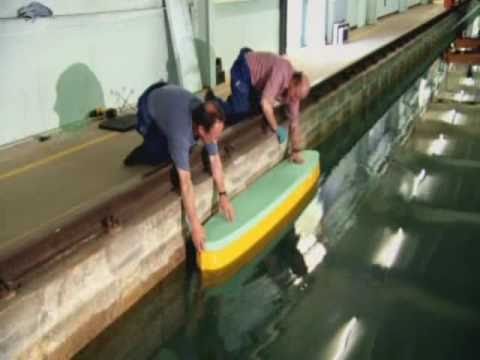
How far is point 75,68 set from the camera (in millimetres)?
6469

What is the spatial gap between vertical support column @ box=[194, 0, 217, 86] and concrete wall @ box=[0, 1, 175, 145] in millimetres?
686

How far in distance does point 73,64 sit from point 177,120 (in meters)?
3.24

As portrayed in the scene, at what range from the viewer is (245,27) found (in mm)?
10250

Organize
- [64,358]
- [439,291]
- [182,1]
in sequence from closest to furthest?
1. [64,358]
2. [439,291]
3. [182,1]

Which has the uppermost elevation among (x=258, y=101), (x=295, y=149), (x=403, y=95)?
(x=258, y=101)

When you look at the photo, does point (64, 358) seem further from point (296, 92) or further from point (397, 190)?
point (397, 190)

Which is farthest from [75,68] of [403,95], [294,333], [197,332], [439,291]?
[403,95]

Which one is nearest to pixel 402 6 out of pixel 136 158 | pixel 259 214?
pixel 136 158

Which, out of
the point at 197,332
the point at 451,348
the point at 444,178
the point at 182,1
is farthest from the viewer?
the point at 182,1

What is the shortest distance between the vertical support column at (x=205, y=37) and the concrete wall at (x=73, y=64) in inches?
27.0

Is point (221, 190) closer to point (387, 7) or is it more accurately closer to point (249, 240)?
point (249, 240)

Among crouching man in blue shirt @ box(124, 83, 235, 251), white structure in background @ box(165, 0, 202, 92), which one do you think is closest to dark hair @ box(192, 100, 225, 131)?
crouching man in blue shirt @ box(124, 83, 235, 251)

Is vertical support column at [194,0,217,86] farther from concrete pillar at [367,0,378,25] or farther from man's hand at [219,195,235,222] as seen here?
concrete pillar at [367,0,378,25]

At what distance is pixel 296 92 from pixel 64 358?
3248mm
